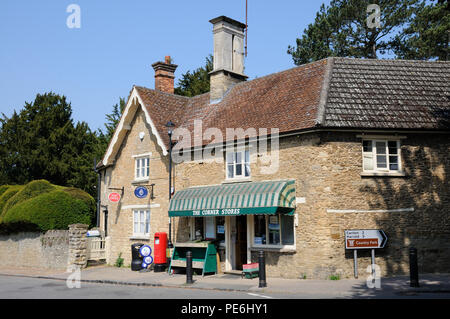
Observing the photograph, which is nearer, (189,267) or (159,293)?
(159,293)

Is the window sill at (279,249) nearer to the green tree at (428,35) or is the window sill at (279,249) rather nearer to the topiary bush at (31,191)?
the topiary bush at (31,191)

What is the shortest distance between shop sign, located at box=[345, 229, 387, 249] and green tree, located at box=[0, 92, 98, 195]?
31600mm

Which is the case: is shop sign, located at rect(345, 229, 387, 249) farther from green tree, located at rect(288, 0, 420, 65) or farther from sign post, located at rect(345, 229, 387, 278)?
green tree, located at rect(288, 0, 420, 65)

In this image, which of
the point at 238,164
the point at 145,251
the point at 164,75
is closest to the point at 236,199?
the point at 238,164

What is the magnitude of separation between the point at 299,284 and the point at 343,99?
7050mm

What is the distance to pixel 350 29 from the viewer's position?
119 feet

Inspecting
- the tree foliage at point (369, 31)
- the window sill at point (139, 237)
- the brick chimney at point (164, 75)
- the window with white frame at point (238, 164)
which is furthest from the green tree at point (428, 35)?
the window sill at point (139, 237)

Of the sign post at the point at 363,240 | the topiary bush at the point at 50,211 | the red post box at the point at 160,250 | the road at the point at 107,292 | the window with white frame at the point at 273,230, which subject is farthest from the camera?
the topiary bush at the point at 50,211

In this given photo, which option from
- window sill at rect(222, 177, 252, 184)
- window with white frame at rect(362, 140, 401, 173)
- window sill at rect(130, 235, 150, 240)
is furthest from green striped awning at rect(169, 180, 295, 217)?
window sill at rect(130, 235, 150, 240)

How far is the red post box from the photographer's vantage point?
66.3ft

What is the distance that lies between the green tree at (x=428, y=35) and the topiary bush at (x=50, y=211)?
2610 cm

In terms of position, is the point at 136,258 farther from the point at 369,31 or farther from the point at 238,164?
the point at 369,31

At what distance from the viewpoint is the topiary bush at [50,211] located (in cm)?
2638

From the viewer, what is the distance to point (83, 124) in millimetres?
47156
